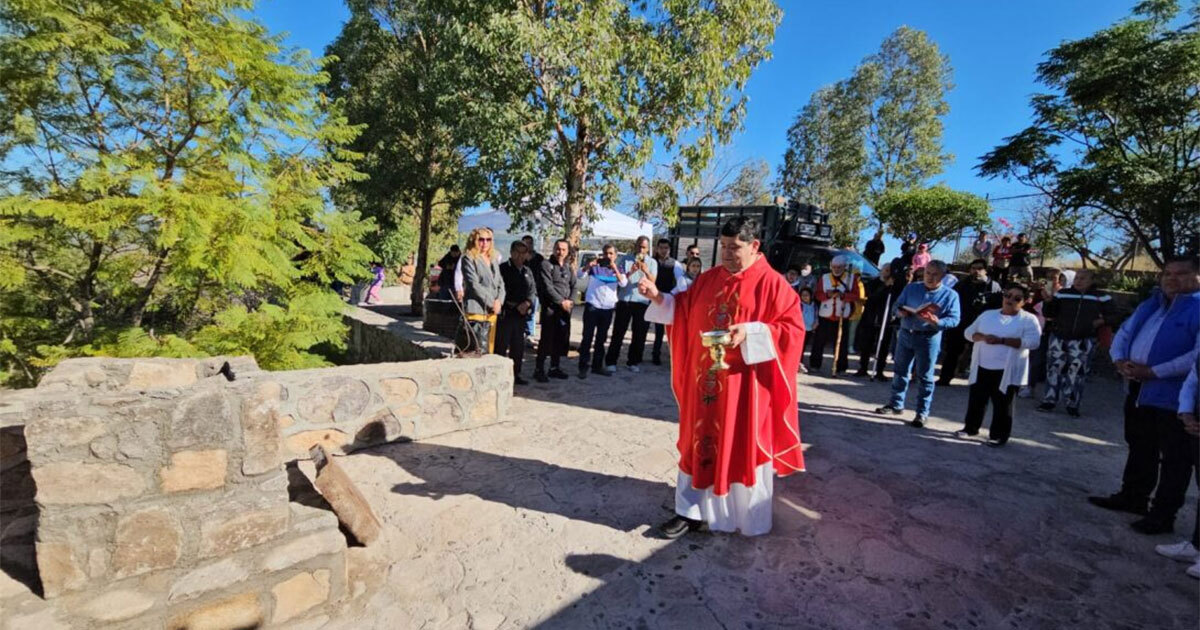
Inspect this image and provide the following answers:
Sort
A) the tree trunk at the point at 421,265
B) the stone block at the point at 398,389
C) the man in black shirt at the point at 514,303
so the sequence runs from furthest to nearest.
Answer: the tree trunk at the point at 421,265, the man in black shirt at the point at 514,303, the stone block at the point at 398,389

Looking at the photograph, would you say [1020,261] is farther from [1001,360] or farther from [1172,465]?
[1172,465]

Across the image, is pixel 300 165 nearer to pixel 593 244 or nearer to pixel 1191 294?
pixel 1191 294

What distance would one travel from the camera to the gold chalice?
117 inches

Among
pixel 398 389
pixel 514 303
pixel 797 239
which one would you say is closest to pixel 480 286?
pixel 514 303

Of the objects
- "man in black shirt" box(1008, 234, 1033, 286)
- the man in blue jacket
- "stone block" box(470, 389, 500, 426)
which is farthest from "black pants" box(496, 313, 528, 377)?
"man in black shirt" box(1008, 234, 1033, 286)

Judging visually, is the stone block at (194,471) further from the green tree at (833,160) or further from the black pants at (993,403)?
the green tree at (833,160)

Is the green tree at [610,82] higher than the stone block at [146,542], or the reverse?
the green tree at [610,82]

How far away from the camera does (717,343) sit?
299 centimetres

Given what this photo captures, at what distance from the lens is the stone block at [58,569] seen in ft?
6.49

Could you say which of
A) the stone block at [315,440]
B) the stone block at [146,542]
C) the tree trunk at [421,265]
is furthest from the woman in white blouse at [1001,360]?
the tree trunk at [421,265]

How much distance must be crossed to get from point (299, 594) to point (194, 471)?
738 mm

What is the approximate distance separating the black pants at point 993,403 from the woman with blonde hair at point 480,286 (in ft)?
16.6

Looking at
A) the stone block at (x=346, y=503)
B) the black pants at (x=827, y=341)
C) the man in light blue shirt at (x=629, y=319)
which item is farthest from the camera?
the black pants at (x=827, y=341)

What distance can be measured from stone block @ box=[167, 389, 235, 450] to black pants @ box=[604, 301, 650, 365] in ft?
17.6
